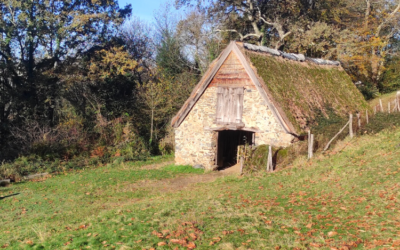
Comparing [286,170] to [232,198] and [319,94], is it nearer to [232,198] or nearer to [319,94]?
[232,198]

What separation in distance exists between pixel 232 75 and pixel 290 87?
3.06 m

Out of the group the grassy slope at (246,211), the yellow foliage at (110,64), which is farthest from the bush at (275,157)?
the yellow foliage at (110,64)

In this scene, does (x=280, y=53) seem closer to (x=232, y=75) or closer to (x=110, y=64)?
(x=232, y=75)

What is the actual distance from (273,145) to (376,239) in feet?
33.6

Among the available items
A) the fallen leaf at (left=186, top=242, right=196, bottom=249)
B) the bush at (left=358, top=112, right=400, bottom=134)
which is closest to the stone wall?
the bush at (left=358, top=112, right=400, bottom=134)

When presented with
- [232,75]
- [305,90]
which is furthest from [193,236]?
[305,90]

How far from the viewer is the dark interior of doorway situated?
65.2 feet

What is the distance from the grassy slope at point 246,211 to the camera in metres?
6.93

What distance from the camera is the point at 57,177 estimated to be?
1955 cm

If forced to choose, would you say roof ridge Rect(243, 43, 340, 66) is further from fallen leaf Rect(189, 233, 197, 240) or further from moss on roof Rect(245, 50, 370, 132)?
fallen leaf Rect(189, 233, 197, 240)

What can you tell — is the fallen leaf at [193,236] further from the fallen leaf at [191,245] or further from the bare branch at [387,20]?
the bare branch at [387,20]

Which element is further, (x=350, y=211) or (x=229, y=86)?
(x=229, y=86)

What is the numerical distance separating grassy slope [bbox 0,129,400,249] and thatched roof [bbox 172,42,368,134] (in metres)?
2.61

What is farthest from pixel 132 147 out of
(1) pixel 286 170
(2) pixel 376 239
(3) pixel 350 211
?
(2) pixel 376 239
